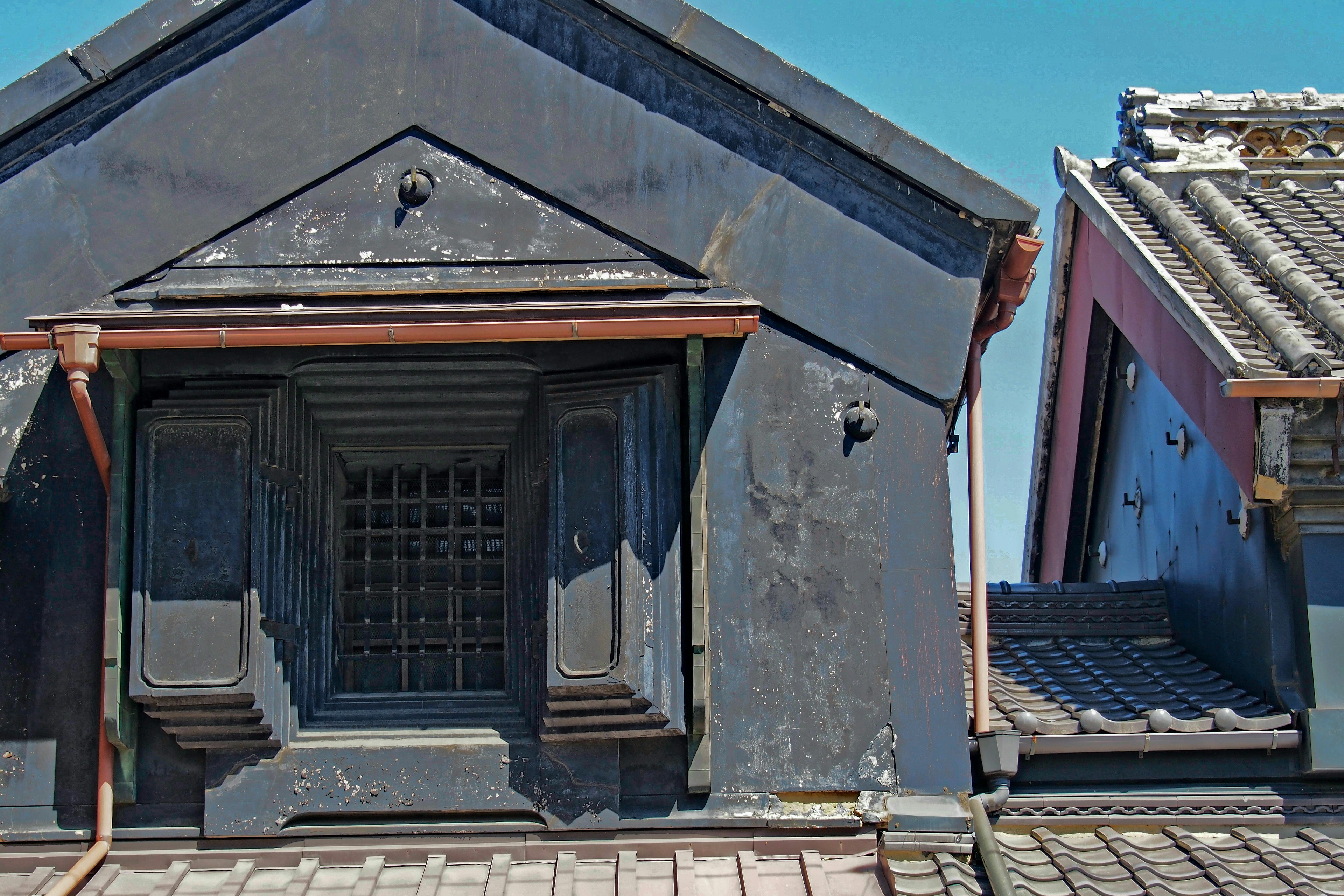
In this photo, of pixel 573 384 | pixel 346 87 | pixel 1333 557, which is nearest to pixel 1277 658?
pixel 1333 557

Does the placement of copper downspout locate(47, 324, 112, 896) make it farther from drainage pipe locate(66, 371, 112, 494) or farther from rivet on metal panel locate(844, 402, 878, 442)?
rivet on metal panel locate(844, 402, 878, 442)

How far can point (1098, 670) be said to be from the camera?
10711mm

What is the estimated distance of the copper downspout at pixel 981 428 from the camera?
28.9 ft

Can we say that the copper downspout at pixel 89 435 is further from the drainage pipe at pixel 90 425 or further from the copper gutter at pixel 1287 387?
the copper gutter at pixel 1287 387

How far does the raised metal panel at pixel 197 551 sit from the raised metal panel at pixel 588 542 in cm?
184

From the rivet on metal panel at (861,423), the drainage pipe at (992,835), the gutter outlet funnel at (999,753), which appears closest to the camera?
the drainage pipe at (992,835)

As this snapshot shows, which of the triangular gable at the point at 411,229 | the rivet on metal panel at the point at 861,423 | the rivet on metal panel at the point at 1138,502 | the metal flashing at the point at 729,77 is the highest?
the metal flashing at the point at 729,77

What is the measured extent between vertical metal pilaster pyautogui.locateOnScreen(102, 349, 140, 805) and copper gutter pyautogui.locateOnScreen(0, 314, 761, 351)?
42 centimetres

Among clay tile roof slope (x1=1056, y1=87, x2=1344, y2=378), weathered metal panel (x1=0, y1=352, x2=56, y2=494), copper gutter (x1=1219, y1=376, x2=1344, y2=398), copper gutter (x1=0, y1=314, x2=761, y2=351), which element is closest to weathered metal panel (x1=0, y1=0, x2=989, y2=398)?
weathered metal panel (x1=0, y1=352, x2=56, y2=494)

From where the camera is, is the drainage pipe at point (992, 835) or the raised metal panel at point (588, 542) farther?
the raised metal panel at point (588, 542)

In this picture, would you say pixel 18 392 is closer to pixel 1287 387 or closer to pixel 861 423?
pixel 861 423

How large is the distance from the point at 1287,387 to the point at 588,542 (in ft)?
14.4

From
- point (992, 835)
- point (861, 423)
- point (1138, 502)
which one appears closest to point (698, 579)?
point (861, 423)

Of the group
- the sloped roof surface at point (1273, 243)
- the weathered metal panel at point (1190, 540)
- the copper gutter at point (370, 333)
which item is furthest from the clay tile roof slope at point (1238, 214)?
the copper gutter at point (370, 333)
